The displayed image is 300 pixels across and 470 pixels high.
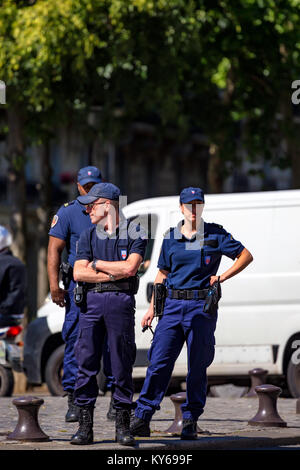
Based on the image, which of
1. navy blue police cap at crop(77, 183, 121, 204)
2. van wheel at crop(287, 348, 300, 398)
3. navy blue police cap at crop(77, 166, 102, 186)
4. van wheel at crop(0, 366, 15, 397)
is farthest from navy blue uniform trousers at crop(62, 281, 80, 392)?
van wheel at crop(287, 348, 300, 398)

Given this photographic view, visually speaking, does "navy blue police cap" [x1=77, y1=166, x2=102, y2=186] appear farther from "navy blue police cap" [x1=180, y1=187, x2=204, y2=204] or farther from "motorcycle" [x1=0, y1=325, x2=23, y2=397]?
"motorcycle" [x1=0, y1=325, x2=23, y2=397]

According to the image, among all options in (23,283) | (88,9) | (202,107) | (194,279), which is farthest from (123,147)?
(194,279)

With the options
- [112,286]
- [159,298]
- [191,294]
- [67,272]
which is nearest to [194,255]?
[191,294]

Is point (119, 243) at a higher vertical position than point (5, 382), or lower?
higher

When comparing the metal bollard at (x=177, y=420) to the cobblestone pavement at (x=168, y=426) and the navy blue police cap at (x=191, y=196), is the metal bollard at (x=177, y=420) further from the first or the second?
the navy blue police cap at (x=191, y=196)

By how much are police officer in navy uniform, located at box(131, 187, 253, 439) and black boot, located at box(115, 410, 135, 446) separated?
61 centimetres

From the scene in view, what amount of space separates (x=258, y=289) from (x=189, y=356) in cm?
446

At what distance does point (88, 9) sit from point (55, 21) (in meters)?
0.54

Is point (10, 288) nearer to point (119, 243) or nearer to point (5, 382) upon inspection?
point (5, 382)

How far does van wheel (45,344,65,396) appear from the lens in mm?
14164

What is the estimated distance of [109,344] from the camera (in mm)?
8492

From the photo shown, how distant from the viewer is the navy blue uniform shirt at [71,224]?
1005cm

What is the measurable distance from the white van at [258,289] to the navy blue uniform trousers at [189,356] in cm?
431

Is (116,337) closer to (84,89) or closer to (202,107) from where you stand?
(84,89)
